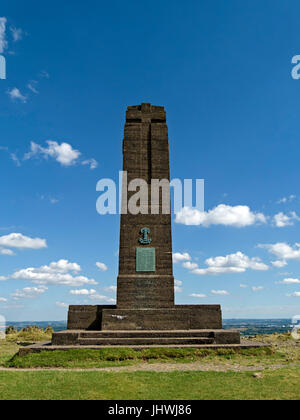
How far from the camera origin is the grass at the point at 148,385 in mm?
7070

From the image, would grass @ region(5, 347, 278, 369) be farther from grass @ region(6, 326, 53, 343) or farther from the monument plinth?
grass @ region(6, 326, 53, 343)

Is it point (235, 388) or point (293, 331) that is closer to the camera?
Answer: point (235, 388)

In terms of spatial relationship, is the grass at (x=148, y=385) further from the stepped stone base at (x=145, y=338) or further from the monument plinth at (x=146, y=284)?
the monument plinth at (x=146, y=284)

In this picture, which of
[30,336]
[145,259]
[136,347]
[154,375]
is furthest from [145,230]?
[30,336]

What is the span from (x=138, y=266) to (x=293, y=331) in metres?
14.0

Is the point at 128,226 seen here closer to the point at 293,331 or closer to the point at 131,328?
the point at 131,328

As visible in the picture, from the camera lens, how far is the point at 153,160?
62.2ft

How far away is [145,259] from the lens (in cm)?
1709

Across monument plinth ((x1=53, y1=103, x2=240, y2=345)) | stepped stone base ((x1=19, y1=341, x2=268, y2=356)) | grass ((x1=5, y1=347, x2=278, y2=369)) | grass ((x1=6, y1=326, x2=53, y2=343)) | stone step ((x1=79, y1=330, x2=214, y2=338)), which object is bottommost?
grass ((x1=6, y1=326, x2=53, y2=343))

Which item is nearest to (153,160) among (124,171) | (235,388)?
(124,171)

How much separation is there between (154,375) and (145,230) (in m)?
9.38

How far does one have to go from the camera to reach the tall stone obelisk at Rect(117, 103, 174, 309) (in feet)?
54.2

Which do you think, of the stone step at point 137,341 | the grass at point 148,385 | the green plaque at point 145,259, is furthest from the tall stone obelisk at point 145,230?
the grass at point 148,385

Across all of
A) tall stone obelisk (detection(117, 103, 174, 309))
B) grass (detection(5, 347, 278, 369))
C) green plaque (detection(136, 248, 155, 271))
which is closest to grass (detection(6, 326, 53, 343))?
tall stone obelisk (detection(117, 103, 174, 309))
